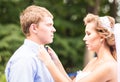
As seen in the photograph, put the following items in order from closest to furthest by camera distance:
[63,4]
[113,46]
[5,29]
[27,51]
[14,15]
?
[27,51] → [113,46] → [5,29] → [14,15] → [63,4]

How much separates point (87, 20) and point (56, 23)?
9633 millimetres

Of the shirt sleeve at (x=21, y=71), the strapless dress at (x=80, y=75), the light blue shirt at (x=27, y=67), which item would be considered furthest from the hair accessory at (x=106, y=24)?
the shirt sleeve at (x=21, y=71)

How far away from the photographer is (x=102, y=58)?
433cm

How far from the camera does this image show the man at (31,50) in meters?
3.80

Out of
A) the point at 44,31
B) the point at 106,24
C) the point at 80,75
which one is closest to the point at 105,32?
the point at 106,24

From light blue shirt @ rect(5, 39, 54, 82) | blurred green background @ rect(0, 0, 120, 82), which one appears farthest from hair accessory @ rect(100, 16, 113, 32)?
blurred green background @ rect(0, 0, 120, 82)

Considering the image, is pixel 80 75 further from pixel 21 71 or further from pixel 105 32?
pixel 21 71

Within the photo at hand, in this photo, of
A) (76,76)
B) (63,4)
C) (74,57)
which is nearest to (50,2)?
(63,4)

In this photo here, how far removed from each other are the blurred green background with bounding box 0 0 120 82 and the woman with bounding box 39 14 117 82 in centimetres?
815

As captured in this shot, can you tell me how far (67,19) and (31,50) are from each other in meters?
10.8

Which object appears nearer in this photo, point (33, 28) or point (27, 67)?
point (27, 67)

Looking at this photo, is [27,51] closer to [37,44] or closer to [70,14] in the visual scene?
[37,44]

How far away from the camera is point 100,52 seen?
4348 mm

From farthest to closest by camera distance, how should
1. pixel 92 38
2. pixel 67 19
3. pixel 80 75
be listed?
pixel 67 19, pixel 80 75, pixel 92 38
